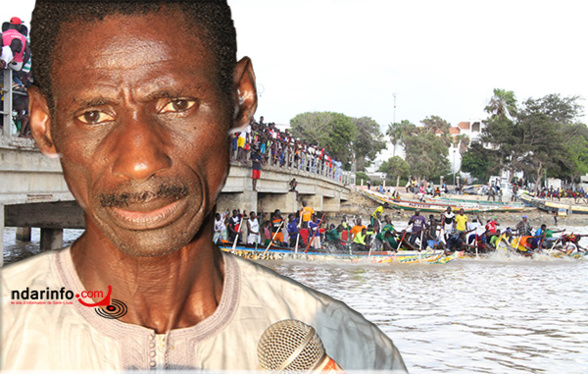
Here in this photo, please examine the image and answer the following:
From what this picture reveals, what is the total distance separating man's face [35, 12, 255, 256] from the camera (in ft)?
4.99

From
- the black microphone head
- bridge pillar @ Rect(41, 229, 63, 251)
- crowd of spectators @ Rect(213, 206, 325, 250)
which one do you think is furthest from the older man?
bridge pillar @ Rect(41, 229, 63, 251)

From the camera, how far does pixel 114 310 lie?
1663 mm

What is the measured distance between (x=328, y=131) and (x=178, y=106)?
72.2m

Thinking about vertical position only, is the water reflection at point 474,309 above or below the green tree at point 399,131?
below

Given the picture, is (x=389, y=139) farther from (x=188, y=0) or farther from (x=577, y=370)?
(x=188, y=0)

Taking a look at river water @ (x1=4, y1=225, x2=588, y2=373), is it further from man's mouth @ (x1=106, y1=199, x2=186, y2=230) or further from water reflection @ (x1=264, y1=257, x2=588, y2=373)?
man's mouth @ (x1=106, y1=199, x2=186, y2=230)

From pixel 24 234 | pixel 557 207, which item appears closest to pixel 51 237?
pixel 24 234

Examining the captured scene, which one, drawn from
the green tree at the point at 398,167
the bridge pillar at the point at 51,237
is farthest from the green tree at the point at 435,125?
the bridge pillar at the point at 51,237

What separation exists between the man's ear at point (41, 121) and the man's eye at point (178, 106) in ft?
1.05

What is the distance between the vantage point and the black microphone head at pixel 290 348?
4.07 ft

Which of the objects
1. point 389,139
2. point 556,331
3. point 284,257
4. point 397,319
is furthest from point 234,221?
point 389,139

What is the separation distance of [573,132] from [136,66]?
3723 inches

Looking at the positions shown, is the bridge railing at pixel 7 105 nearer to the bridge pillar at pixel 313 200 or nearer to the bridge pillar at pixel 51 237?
the bridge pillar at pixel 51 237

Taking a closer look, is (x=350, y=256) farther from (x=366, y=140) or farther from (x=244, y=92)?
(x=366, y=140)
